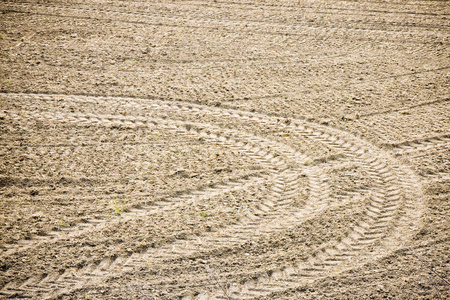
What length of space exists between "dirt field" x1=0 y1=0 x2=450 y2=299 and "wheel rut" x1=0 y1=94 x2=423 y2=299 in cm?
2

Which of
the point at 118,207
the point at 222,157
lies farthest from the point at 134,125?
the point at 118,207

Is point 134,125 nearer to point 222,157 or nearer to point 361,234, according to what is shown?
point 222,157

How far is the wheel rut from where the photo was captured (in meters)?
3.68

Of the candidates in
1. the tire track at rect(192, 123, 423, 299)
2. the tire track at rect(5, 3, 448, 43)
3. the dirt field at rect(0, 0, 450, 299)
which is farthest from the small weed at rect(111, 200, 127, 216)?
the tire track at rect(5, 3, 448, 43)

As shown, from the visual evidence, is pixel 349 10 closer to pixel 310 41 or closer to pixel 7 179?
pixel 310 41

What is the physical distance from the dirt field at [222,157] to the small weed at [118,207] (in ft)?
0.20

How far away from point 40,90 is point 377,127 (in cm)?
503

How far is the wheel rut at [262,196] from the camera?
368cm

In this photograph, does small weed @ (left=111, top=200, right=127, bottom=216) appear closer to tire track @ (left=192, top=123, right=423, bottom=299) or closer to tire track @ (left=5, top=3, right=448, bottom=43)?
tire track @ (left=192, top=123, right=423, bottom=299)

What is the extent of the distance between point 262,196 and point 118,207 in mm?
1551

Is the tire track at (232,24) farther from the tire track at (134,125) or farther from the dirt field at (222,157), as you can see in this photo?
the tire track at (134,125)

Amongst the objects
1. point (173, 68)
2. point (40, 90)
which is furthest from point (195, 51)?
point (40, 90)

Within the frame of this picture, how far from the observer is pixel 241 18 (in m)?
9.07

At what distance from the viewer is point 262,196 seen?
15.1 ft
